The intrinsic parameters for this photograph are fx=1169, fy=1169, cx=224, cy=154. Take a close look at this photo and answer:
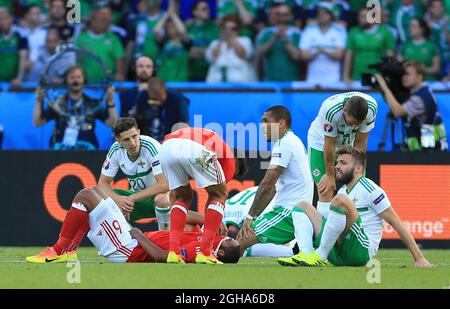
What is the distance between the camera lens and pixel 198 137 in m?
11.5

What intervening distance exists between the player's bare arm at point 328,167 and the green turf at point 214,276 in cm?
111

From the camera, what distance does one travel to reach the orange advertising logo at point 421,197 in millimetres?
15586

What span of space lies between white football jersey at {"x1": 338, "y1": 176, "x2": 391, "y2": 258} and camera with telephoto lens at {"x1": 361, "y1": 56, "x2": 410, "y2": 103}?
4537 mm

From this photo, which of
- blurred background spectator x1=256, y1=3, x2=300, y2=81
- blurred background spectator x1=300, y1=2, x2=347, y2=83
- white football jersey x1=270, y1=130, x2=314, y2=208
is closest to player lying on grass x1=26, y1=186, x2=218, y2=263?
white football jersey x1=270, y1=130, x2=314, y2=208

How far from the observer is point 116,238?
11.5 metres

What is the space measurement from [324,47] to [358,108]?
19.5 ft

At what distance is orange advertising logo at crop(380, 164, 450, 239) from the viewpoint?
15586 mm

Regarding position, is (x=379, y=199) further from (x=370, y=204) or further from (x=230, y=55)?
(x=230, y=55)

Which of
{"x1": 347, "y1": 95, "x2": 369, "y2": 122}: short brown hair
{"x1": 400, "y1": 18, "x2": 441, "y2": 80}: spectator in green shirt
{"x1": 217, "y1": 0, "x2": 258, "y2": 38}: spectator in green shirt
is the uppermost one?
{"x1": 217, "y1": 0, "x2": 258, "y2": 38}: spectator in green shirt

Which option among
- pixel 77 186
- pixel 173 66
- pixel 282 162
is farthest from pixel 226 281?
pixel 173 66

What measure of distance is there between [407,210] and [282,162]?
12.2 ft

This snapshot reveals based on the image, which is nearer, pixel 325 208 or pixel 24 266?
pixel 24 266

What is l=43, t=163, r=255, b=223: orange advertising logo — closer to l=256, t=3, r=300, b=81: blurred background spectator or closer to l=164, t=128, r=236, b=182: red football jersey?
l=256, t=3, r=300, b=81: blurred background spectator

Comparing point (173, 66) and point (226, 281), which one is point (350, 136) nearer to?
point (226, 281)
